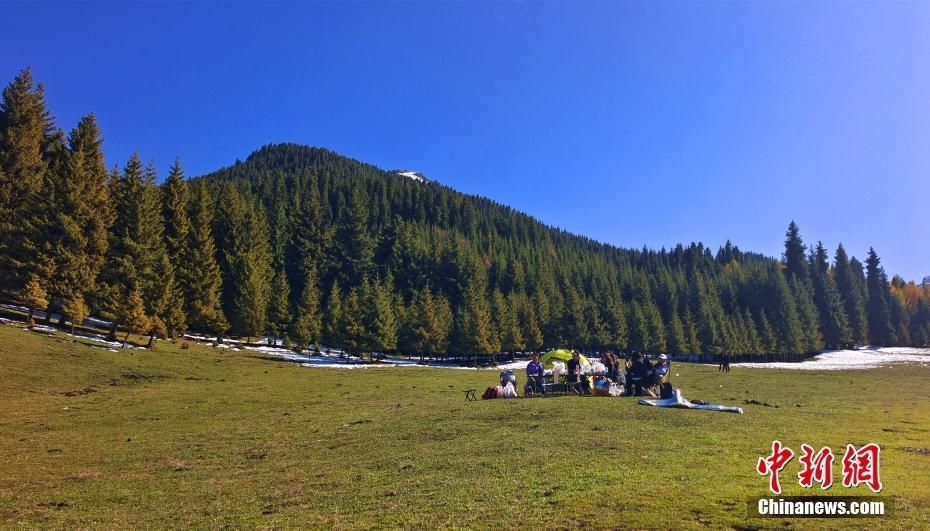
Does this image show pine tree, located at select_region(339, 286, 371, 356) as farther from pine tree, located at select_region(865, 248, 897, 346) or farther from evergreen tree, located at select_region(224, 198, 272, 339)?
pine tree, located at select_region(865, 248, 897, 346)

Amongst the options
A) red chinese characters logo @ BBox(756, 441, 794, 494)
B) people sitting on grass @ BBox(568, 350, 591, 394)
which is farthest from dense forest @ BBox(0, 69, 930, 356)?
red chinese characters logo @ BBox(756, 441, 794, 494)

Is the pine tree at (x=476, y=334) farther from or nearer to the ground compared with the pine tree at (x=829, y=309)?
nearer to the ground

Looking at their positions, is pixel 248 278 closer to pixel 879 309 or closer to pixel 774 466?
pixel 774 466

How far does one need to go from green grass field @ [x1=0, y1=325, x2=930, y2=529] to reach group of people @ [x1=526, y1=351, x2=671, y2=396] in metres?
2.30

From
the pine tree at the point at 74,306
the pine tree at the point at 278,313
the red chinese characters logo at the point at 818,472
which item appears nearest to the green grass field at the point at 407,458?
the red chinese characters logo at the point at 818,472

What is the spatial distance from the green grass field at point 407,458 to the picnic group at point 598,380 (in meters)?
2.13

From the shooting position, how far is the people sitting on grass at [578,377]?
30.3 meters

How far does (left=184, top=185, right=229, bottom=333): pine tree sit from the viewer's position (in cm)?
6016

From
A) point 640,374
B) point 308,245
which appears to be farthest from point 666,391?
point 308,245

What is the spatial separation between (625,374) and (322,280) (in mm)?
94887

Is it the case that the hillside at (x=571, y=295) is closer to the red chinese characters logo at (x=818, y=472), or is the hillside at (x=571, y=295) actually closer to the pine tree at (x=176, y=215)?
the pine tree at (x=176, y=215)

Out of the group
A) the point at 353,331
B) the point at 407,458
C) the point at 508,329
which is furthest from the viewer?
the point at 508,329

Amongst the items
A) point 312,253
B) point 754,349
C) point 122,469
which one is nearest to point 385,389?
point 122,469

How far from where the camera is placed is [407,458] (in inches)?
606
